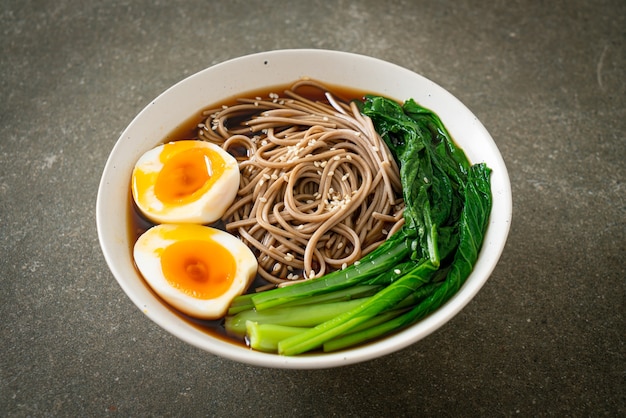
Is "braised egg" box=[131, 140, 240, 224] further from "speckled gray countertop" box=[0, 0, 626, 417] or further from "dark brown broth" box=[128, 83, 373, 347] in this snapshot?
"speckled gray countertop" box=[0, 0, 626, 417]

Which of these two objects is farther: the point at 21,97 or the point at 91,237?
the point at 21,97

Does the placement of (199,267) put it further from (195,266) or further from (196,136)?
(196,136)

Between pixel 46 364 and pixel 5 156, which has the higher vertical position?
pixel 5 156

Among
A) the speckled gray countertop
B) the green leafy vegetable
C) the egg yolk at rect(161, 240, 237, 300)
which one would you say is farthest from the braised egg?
the speckled gray countertop

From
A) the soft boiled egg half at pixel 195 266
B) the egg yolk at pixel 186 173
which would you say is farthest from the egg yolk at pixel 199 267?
the egg yolk at pixel 186 173

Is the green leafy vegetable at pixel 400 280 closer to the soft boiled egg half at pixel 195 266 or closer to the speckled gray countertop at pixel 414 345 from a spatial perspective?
the soft boiled egg half at pixel 195 266

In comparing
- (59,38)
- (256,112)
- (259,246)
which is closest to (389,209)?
(259,246)

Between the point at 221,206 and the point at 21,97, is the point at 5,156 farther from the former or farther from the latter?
the point at 221,206
